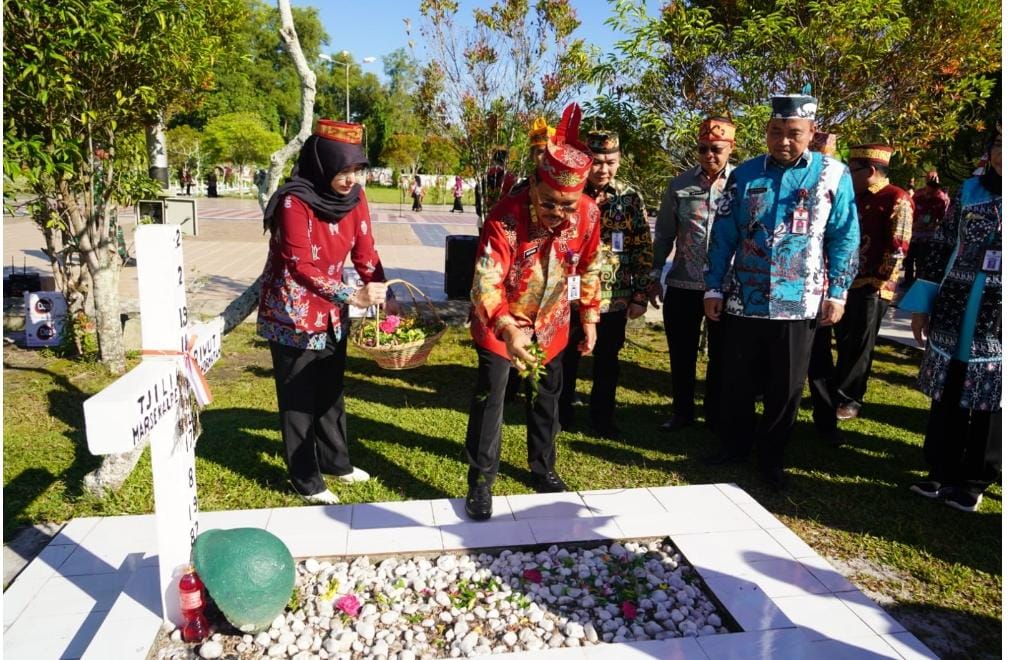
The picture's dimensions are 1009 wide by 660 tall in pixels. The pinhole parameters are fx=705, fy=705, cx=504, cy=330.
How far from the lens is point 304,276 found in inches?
136

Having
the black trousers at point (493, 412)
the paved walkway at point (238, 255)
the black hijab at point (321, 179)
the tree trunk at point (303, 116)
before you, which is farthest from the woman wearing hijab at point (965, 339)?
the paved walkway at point (238, 255)

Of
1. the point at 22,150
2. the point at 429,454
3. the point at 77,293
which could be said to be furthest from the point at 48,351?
the point at 429,454

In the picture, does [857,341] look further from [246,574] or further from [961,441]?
[246,574]

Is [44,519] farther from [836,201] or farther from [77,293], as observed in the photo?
[836,201]

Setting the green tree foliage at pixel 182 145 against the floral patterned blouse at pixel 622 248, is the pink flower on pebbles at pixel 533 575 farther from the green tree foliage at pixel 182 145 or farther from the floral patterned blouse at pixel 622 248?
the green tree foliage at pixel 182 145

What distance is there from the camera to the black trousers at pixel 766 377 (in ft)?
13.1

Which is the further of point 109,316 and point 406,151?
point 406,151

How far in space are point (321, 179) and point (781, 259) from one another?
8.13 ft

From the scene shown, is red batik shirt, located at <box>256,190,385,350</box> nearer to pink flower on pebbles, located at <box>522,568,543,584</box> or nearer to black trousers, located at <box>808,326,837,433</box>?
pink flower on pebbles, located at <box>522,568,543,584</box>

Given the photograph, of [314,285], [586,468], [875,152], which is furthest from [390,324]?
[875,152]

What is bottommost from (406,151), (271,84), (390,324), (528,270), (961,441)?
(961,441)

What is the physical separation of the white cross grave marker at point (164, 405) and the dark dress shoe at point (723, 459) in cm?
307

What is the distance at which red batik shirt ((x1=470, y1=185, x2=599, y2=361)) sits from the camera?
3.34 metres

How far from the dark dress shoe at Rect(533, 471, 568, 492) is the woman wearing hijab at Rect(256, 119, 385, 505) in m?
1.14
